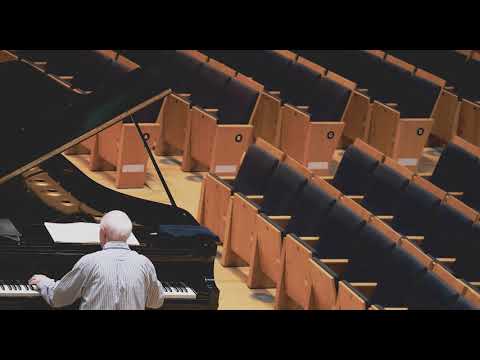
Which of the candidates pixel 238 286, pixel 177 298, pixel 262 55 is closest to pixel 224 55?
pixel 262 55

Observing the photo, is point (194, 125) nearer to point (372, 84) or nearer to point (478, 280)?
point (372, 84)

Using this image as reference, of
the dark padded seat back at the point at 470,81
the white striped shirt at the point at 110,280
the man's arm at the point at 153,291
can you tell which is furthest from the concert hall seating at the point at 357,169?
the white striped shirt at the point at 110,280

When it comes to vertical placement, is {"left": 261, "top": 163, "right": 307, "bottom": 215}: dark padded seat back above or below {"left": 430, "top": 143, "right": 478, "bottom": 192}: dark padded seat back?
below

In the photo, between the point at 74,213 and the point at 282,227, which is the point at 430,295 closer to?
the point at 282,227

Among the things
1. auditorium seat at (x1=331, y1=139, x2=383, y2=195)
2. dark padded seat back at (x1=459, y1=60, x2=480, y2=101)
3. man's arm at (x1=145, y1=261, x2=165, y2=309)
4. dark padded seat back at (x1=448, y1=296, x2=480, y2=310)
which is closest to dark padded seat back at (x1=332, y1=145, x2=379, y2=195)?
auditorium seat at (x1=331, y1=139, x2=383, y2=195)

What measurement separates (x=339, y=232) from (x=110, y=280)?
1.99m

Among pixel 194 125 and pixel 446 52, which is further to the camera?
pixel 446 52

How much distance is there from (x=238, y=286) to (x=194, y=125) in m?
2.06

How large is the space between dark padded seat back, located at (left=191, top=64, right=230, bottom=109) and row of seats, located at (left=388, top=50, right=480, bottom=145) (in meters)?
1.78

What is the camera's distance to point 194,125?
28.6 ft

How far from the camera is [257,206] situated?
683cm

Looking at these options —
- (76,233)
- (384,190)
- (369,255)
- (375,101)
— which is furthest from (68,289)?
(375,101)

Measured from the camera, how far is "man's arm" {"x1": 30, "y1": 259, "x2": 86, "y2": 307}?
4613 mm

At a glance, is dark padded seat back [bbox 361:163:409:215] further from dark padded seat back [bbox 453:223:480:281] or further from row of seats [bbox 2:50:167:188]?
row of seats [bbox 2:50:167:188]
